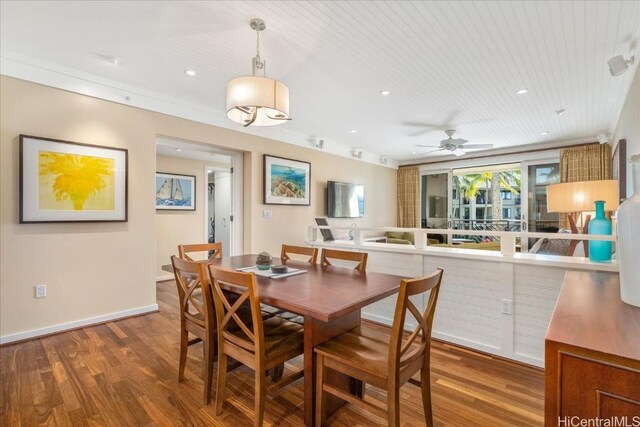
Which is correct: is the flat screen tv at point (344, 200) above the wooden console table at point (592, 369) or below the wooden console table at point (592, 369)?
above

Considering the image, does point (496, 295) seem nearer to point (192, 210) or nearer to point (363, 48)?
point (363, 48)

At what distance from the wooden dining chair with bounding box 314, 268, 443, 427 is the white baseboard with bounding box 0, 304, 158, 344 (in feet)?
8.67

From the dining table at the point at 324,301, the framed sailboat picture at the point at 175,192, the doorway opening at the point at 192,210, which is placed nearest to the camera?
the dining table at the point at 324,301

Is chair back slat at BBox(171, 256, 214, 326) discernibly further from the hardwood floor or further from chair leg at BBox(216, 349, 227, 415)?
the hardwood floor

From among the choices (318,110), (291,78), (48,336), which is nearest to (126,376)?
(48,336)

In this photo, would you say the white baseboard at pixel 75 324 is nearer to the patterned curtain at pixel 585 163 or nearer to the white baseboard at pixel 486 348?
the white baseboard at pixel 486 348

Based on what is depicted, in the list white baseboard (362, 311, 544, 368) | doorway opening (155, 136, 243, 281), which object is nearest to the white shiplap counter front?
white baseboard (362, 311, 544, 368)

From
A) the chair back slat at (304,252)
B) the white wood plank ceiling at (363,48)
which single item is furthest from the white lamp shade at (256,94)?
the chair back slat at (304,252)

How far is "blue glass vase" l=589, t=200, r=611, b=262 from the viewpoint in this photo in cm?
202

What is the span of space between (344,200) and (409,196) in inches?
91.6

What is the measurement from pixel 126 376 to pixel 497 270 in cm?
295

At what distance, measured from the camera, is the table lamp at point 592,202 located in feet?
6.80

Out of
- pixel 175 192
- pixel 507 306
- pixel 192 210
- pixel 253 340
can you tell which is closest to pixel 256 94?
pixel 253 340

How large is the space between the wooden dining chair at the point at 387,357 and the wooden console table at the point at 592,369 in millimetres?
530
